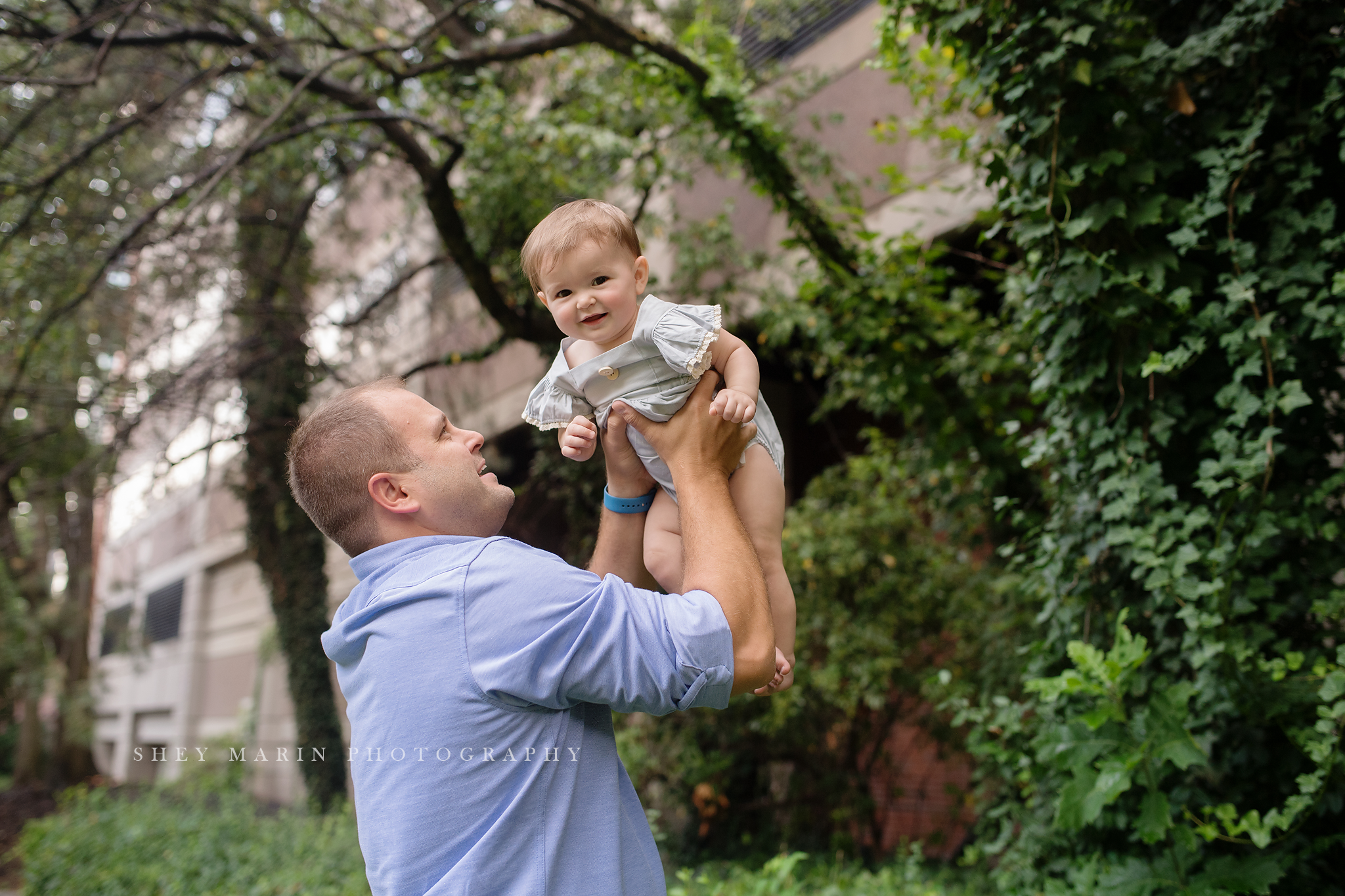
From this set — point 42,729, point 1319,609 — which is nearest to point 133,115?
point 1319,609

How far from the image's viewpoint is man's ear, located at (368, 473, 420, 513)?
172 centimetres

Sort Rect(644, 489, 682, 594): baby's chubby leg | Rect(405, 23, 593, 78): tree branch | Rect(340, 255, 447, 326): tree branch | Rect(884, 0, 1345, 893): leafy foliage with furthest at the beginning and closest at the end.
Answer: Rect(340, 255, 447, 326): tree branch < Rect(405, 23, 593, 78): tree branch < Rect(884, 0, 1345, 893): leafy foliage < Rect(644, 489, 682, 594): baby's chubby leg

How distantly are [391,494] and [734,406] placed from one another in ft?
2.18

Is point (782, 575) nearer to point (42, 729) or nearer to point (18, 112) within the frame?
point (18, 112)

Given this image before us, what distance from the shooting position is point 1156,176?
3371 millimetres

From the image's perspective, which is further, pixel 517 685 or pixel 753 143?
pixel 753 143

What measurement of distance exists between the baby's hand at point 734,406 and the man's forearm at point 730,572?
0.43 ft

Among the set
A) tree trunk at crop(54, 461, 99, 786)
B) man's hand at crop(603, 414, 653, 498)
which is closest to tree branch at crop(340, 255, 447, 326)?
man's hand at crop(603, 414, 653, 498)

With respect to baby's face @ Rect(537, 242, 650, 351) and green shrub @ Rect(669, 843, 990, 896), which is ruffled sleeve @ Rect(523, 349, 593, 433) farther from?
green shrub @ Rect(669, 843, 990, 896)

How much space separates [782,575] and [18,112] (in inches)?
292

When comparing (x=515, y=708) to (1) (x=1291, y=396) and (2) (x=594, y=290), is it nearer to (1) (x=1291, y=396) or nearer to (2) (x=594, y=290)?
(2) (x=594, y=290)

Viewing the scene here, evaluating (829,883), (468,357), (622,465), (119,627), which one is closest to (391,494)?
(622,465)

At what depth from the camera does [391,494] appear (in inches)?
68.6

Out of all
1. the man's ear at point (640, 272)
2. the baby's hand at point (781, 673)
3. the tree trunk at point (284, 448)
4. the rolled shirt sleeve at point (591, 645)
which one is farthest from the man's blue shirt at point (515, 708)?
the tree trunk at point (284, 448)
